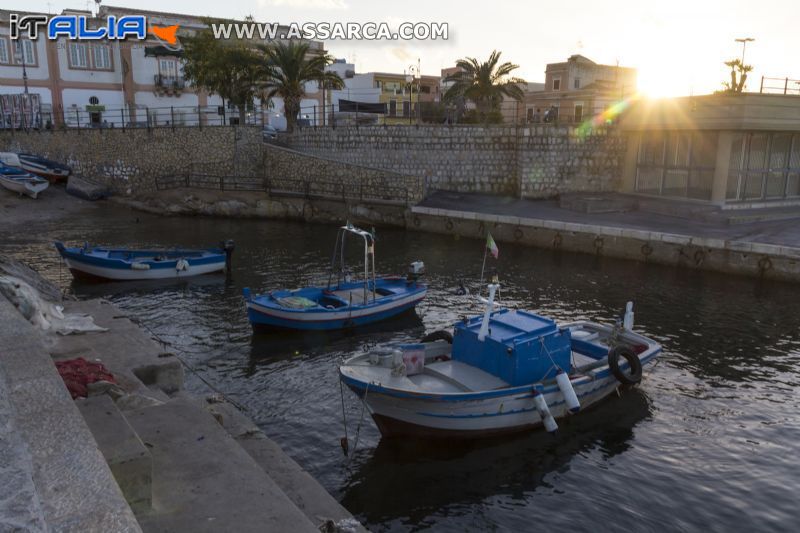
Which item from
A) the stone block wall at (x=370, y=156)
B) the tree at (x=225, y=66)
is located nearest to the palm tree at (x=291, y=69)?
the tree at (x=225, y=66)

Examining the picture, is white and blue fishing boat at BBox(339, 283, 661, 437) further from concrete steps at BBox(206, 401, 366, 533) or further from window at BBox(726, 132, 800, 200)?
window at BBox(726, 132, 800, 200)

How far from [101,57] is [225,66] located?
17438 mm

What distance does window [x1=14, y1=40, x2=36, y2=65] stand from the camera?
47500mm

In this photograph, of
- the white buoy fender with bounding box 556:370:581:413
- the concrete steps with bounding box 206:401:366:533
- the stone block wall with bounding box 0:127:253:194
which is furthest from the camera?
the stone block wall with bounding box 0:127:253:194

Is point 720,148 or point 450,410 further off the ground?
point 720,148

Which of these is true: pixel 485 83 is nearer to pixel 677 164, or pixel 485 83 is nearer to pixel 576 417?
pixel 677 164

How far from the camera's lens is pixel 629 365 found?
13234 mm

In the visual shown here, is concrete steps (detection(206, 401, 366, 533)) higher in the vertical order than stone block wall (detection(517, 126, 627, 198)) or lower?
lower

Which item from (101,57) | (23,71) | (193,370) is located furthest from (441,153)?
(23,71)

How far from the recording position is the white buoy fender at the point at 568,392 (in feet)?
37.3

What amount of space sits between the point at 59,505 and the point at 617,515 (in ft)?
27.7

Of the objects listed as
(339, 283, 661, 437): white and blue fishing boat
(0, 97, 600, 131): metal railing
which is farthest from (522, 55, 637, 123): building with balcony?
(339, 283, 661, 437): white and blue fishing boat

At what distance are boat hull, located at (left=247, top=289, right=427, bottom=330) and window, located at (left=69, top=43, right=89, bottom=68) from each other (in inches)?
1694

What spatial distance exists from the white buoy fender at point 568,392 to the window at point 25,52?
170 ft
